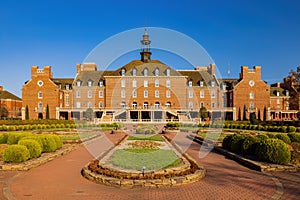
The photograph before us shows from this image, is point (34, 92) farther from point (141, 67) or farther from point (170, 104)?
point (170, 104)

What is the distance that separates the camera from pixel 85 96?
58594mm

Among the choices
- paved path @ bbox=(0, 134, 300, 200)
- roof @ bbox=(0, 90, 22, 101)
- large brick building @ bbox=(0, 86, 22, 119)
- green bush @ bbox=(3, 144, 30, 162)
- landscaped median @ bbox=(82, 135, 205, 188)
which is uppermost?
roof @ bbox=(0, 90, 22, 101)

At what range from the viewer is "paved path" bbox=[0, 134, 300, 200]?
321 inches

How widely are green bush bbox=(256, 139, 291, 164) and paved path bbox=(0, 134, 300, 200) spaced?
119 cm

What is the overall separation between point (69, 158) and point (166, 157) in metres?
4.94

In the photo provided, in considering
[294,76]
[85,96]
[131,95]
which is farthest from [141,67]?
[294,76]

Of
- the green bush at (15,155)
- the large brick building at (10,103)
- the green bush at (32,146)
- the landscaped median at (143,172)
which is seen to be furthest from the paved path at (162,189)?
the large brick building at (10,103)

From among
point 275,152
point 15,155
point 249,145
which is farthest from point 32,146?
point 275,152

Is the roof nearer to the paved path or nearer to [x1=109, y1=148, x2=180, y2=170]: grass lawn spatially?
[x1=109, y1=148, x2=180, y2=170]: grass lawn

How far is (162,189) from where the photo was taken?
887 centimetres

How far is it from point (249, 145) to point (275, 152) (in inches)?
82.8

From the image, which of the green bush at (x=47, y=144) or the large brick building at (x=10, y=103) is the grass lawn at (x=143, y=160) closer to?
the green bush at (x=47, y=144)

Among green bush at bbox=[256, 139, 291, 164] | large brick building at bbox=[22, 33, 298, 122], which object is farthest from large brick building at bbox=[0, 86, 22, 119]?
green bush at bbox=[256, 139, 291, 164]

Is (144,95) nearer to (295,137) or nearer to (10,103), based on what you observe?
(10,103)
